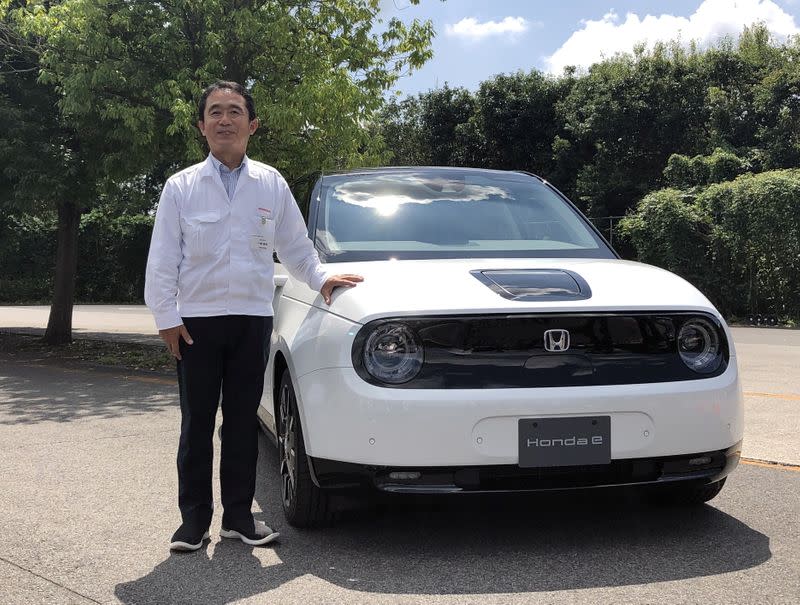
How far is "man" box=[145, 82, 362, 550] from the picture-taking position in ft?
11.1

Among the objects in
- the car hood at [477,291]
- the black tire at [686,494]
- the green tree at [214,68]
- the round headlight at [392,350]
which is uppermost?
the green tree at [214,68]

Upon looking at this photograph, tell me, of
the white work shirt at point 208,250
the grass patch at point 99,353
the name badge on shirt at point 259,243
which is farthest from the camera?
the grass patch at point 99,353

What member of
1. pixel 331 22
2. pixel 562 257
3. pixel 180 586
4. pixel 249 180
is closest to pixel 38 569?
pixel 180 586

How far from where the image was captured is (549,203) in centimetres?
463

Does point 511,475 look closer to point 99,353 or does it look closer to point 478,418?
point 478,418

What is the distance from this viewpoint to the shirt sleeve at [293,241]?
3.66 meters

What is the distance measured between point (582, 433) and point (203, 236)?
1.64 metres

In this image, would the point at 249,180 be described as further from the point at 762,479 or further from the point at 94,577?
the point at 762,479

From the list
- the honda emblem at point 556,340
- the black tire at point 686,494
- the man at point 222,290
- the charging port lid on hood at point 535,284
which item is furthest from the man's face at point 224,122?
the black tire at point 686,494

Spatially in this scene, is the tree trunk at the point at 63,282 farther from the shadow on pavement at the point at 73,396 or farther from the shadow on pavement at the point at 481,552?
the shadow on pavement at the point at 481,552

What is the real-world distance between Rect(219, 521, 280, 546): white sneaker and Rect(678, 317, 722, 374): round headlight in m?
1.82

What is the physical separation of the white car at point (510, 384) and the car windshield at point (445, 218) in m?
0.47

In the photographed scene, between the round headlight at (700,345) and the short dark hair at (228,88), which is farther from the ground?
the short dark hair at (228,88)

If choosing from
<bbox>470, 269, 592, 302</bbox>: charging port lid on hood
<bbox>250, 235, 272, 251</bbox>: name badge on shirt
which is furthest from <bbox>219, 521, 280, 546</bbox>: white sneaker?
<bbox>470, 269, 592, 302</bbox>: charging port lid on hood
